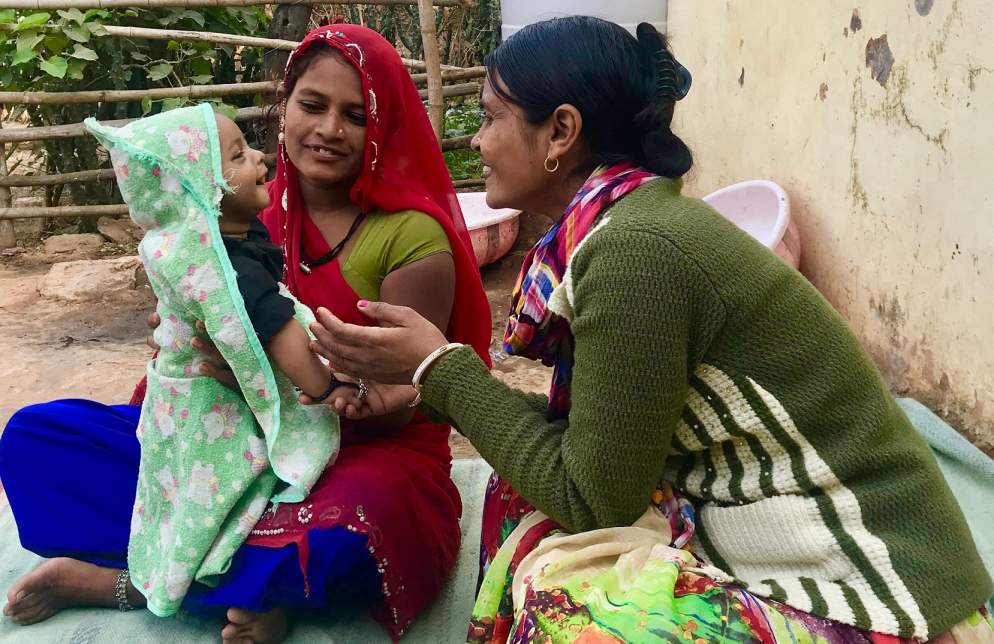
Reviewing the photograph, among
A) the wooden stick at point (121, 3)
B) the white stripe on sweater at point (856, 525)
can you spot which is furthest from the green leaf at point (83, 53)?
the white stripe on sweater at point (856, 525)

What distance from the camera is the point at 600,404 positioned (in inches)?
59.1

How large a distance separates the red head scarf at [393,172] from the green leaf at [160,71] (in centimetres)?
424

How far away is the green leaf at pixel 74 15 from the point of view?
226 inches

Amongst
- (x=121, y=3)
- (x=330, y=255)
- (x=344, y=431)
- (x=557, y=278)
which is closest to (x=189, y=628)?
(x=344, y=431)

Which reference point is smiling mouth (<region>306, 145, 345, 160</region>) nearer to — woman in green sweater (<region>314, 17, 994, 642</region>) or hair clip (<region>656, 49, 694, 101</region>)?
woman in green sweater (<region>314, 17, 994, 642</region>)

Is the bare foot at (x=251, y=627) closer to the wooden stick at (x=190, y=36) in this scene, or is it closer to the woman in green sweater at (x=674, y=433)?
the woman in green sweater at (x=674, y=433)

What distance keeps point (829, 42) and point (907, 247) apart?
103cm

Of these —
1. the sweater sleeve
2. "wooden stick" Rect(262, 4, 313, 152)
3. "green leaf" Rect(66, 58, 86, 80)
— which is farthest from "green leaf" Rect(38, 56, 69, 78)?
the sweater sleeve

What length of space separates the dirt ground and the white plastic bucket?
1450 millimetres

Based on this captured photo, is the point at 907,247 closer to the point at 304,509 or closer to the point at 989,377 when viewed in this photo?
the point at 989,377

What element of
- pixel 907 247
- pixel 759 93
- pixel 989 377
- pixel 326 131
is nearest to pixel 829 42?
pixel 759 93

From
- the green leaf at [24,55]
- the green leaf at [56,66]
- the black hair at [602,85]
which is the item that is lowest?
the green leaf at [56,66]

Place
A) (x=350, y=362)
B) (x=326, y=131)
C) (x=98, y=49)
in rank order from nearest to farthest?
1. (x=350, y=362)
2. (x=326, y=131)
3. (x=98, y=49)

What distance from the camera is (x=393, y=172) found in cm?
Answer: 228
